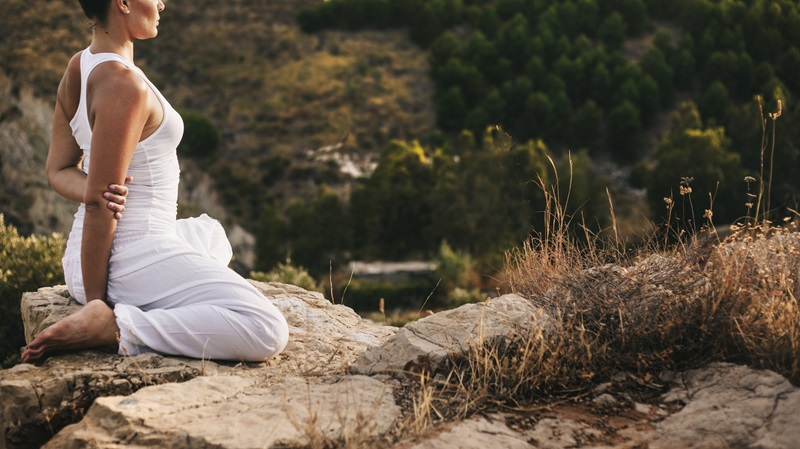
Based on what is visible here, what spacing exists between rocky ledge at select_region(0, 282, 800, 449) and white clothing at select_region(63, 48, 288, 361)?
0.11 metres

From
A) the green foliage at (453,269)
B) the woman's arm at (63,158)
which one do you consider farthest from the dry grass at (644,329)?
the green foliage at (453,269)

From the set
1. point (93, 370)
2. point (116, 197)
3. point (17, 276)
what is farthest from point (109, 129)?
point (17, 276)

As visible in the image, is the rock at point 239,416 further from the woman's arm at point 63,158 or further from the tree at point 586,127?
the tree at point 586,127

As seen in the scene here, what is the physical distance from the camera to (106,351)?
402cm

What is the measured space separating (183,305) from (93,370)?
52 cm

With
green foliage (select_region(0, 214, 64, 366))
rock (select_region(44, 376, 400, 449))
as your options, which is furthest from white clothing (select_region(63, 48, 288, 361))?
green foliage (select_region(0, 214, 64, 366))

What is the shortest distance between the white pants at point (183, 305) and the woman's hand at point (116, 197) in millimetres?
186

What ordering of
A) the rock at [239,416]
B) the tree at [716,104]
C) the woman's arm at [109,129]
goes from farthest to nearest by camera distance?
the tree at [716,104] → the woman's arm at [109,129] → the rock at [239,416]

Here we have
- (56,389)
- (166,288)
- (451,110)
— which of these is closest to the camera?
(56,389)

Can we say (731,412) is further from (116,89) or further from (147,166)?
(116,89)

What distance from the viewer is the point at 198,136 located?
129ft

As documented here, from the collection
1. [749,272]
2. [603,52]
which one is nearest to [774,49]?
[603,52]

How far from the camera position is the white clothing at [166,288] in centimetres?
392

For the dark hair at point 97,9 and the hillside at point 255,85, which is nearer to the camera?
the dark hair at point 97,9
